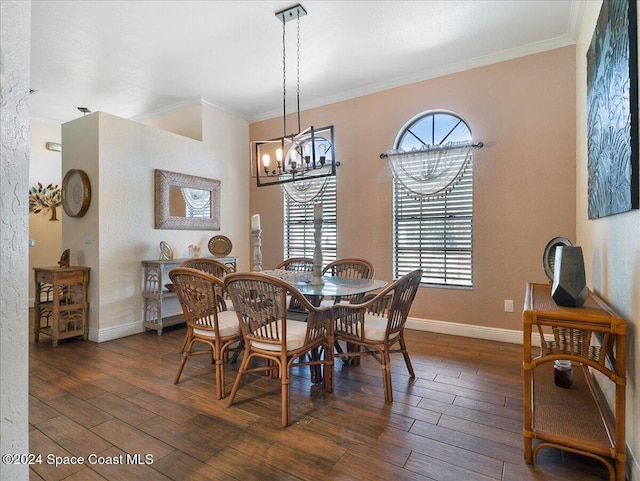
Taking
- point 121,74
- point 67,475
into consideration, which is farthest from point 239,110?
point 67,475

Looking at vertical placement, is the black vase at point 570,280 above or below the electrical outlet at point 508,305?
above

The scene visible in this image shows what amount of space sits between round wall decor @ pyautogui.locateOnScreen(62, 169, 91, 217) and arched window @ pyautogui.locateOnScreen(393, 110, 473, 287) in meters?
3.62

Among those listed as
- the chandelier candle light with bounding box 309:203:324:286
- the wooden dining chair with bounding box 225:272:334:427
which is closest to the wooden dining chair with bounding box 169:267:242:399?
the wooden dining chair with bounding box 225:272:334:427

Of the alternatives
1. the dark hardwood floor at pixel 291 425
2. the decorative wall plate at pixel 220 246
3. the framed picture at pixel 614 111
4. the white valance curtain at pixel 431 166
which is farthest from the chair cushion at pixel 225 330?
the white valance curtain at pixel 431 166

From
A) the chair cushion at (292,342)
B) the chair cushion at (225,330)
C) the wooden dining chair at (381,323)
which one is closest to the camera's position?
the chair cushion at (292,342)

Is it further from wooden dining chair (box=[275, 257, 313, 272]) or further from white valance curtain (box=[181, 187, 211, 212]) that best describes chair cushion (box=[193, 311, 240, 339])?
A: white valance curtain (box=[181, 187, 211, 212])

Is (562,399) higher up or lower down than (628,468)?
higher up

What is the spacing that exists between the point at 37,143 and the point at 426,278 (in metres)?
6.32

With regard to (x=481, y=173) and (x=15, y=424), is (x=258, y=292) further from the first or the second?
(x=481, y=173)

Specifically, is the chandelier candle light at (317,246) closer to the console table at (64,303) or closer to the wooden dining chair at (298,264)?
the wooden dining chair at (298,264)

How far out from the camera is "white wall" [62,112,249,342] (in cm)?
373

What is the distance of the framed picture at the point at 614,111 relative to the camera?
1.52 meters

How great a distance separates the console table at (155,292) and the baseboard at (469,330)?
3013 mm

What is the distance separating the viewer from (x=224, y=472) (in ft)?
5.37
